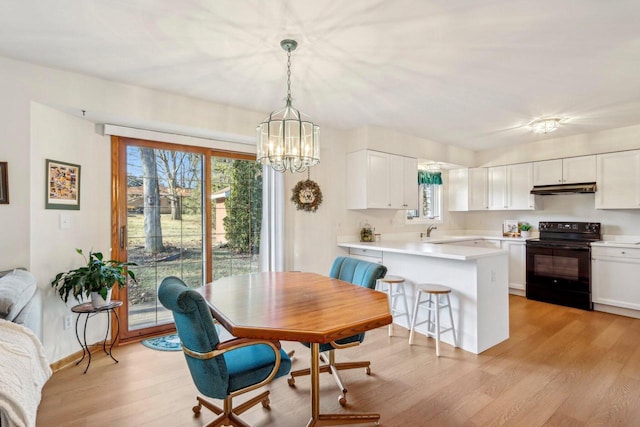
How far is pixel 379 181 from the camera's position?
14.1ft

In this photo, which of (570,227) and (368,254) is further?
(570,227)

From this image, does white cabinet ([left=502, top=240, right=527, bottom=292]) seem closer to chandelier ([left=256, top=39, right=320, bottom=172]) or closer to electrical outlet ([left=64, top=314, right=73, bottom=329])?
chandelier ([left=256, top=39, right=320, bottom=172])

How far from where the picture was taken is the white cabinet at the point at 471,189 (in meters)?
5.60

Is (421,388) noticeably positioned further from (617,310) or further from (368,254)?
(617,310)

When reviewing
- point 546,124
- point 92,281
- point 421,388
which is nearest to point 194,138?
point 92,281

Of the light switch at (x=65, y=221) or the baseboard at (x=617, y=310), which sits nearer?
the light switch at (x=65, y=221)

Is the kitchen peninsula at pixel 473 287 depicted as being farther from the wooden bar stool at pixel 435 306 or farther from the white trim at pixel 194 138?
the white trim at pixel 194 138

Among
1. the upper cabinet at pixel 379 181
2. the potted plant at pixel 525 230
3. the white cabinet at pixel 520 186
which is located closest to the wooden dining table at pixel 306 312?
the upper cabinet at pixel 379 181

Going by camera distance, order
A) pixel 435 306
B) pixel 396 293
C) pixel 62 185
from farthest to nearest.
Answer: pixel 396 293
pixel 435 306
pixel 62 185

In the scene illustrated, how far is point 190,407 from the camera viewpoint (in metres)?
2.13

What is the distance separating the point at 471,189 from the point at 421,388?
419 centimetres

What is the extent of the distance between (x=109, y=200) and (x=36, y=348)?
1.77m

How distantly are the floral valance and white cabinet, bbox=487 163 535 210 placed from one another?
830mm

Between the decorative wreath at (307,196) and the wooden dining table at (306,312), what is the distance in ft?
5.51
